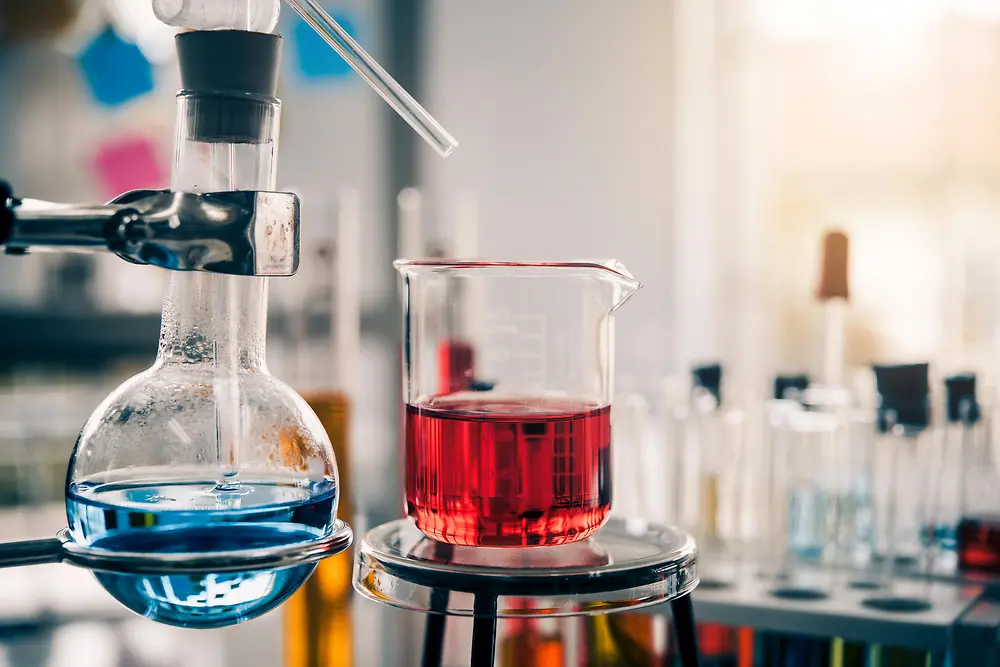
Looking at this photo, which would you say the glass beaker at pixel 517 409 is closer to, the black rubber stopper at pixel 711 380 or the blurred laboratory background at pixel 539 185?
the black rubber stopper at pixel 711 380

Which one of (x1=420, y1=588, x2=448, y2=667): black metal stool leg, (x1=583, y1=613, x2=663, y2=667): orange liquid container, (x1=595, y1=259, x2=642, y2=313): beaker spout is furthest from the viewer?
(x1=583, y1=613, x2=663, y2=667): orange liquid container

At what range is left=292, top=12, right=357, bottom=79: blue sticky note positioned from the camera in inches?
120

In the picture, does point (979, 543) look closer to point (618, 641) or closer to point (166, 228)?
point (618, 641)

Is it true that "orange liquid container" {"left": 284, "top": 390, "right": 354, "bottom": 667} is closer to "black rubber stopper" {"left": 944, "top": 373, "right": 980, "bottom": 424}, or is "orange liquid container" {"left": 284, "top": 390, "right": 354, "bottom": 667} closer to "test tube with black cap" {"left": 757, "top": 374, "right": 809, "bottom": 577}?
"test tube with black cap" {"left": 757, "top": 374, "right": 809, "bottom": 577}

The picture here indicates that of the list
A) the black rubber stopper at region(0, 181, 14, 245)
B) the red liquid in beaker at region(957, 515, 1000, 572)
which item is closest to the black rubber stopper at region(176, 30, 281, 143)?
the black rubber stopper at region(0, 181, 14, 245)

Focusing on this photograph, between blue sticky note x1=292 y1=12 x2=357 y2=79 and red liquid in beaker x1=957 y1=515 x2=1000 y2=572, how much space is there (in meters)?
2.29

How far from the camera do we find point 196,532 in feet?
1.88

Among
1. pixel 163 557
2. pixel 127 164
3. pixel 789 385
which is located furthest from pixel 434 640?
pixel 127 164

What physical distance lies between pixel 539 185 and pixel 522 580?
2.99 metres

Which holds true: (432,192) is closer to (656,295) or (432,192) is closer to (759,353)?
(656,295)

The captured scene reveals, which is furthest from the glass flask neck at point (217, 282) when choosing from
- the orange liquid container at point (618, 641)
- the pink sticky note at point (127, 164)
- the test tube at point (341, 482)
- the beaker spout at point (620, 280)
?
the pink sticky note at point (127, 164)

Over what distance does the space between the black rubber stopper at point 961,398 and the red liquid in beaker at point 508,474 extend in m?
0.72

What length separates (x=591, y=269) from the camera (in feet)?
2.21

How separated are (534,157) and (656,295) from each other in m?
0.61
